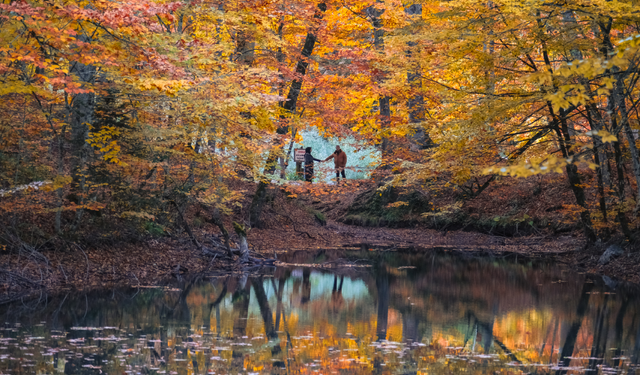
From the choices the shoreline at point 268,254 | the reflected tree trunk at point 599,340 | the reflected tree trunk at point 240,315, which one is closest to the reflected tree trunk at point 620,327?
the reflected tree trunk at point 599,340

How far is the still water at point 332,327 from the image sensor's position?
240 inches

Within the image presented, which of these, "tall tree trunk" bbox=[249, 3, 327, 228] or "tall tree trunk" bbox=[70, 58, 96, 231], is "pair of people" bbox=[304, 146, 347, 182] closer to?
"tall tree trunk" bbox=[249, 3, 327, 228]

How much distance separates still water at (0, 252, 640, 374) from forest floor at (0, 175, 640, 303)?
88cm

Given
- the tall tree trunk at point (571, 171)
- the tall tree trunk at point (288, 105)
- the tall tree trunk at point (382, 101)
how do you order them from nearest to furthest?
1. the tall tree trunk at point (571, 171)
2. the tall tree trunk at point (288, 105)
3. the tall tree trunk at point (382, 101)

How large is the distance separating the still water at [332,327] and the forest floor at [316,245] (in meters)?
0.88

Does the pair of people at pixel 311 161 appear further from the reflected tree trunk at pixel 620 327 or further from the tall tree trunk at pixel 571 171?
the reflected tree trunk at pixel 620 327

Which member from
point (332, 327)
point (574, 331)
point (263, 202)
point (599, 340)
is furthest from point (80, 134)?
point (599, 340)

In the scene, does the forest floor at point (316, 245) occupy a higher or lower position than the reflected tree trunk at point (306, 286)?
higher

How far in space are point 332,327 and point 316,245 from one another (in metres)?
10.1

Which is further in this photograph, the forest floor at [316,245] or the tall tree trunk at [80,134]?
the tall tree trunk at [80,134]

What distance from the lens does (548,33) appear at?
11656 millimetres

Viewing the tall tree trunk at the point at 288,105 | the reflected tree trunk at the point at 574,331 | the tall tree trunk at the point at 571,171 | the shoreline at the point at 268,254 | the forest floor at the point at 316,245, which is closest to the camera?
the reflected tree trunk at the point at 574,331

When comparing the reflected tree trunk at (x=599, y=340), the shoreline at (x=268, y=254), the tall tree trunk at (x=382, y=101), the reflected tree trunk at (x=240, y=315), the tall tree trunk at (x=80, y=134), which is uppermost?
the tall tree trunk at (x=382, y=101)

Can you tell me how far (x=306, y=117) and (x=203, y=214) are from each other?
4172 millimetres
